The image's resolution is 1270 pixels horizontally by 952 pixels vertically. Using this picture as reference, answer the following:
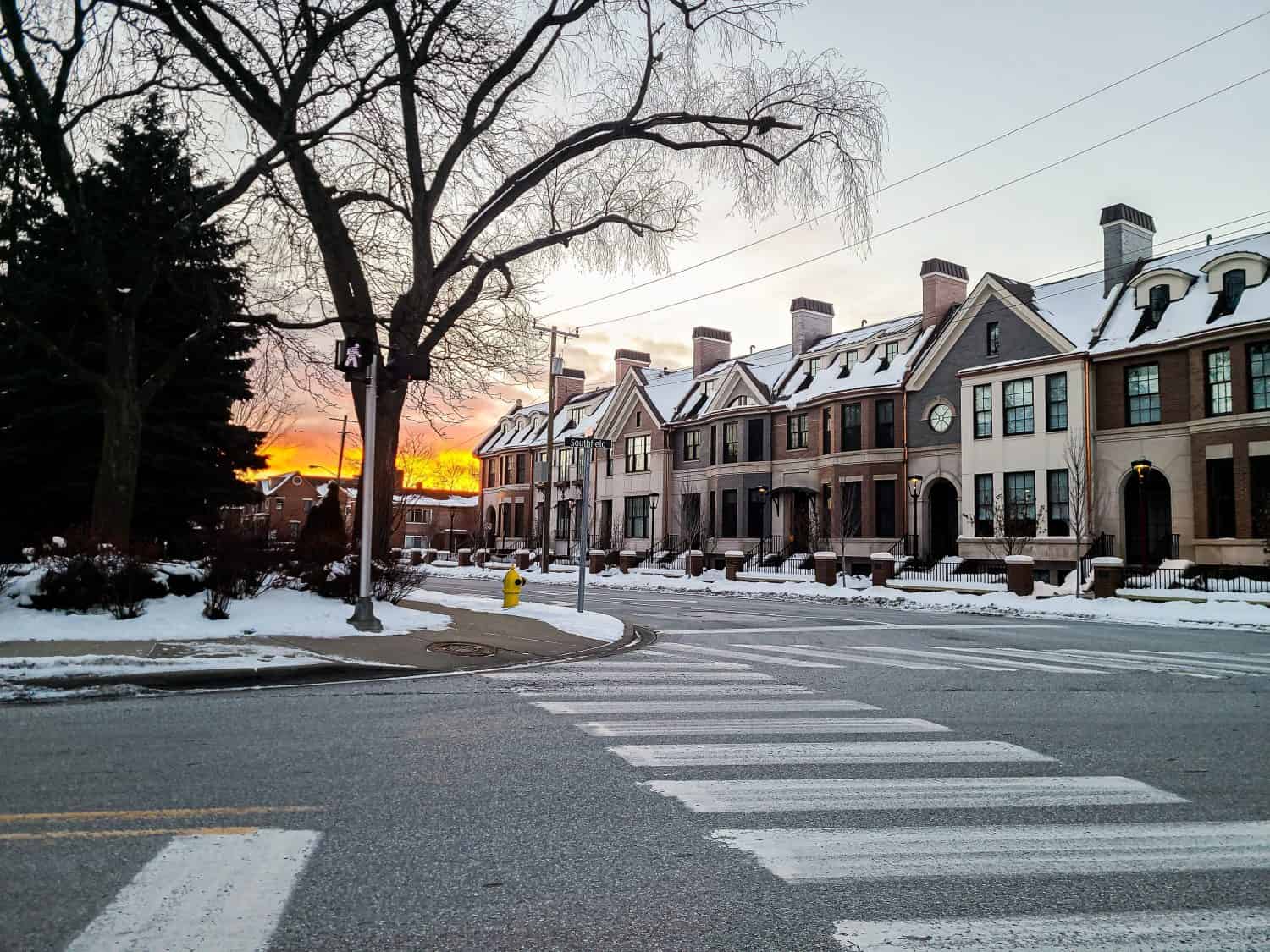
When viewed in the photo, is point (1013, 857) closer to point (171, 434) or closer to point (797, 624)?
point (797, 624)

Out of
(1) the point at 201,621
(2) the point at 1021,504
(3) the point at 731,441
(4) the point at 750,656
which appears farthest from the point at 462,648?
(3) the point at 731,441

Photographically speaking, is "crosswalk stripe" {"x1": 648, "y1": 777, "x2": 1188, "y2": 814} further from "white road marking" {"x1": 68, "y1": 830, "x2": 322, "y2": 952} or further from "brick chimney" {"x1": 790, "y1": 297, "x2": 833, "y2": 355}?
"brick chimney" {"x1": 790, "y1": 297, "x2": 833, "y2": 355}

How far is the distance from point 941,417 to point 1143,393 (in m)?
7.88

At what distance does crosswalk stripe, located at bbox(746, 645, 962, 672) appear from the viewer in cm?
1145

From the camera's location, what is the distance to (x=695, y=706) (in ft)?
26.9

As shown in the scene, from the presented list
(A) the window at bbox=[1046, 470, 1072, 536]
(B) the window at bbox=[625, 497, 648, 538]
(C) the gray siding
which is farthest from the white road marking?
(B) the window at bbox=[625, 497, 648, 538]

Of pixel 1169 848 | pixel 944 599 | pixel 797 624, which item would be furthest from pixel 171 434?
pixel 944 599

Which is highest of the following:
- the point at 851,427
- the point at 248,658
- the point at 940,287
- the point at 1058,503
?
the point at 940,287

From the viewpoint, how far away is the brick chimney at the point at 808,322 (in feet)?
155

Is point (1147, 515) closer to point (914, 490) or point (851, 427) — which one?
point (914, 490)

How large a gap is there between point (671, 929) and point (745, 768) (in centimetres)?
257

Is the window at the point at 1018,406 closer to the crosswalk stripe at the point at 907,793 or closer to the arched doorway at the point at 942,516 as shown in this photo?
the arched doorway at the point at 942,516

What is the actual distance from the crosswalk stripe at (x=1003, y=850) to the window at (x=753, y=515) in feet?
132

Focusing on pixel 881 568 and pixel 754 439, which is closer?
pixel 881 568
